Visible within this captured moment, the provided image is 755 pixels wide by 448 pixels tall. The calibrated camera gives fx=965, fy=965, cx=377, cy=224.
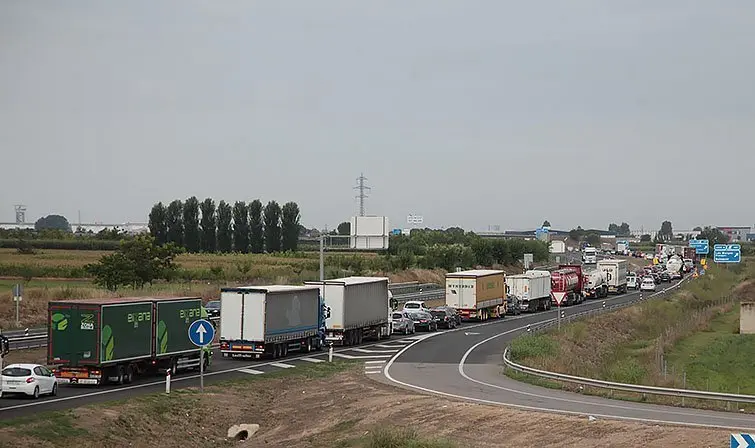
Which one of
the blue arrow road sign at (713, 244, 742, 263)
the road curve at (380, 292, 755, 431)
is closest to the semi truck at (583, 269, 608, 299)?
the blue arrow road sign at (713, 244, 742, 263)

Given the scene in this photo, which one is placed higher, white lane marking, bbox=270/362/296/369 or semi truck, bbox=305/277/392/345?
semi truck, bbox=305/277/392/345

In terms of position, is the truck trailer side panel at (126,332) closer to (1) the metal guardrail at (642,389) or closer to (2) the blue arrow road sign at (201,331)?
(2) the blue arrow road sign at (201,331)

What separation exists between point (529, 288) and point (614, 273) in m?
33.0

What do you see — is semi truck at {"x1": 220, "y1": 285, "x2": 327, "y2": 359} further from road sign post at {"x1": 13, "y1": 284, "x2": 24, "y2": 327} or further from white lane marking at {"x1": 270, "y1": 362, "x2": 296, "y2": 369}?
road sign post at {"x1": 13, "y1": 284, "x2": 24, "y2": 327}

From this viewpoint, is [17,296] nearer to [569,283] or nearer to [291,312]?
[291,312]

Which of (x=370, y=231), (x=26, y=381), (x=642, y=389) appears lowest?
(x=642, y=389)

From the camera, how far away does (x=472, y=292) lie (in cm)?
6975

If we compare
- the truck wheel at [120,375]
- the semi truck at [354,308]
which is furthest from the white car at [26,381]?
the semi truck at [354,308]

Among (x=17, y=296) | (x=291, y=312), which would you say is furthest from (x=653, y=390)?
(x=17, y=296)

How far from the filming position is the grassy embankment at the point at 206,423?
24250 millimetres

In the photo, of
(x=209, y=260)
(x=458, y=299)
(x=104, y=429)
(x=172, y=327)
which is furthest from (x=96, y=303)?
(x=209, y=260)

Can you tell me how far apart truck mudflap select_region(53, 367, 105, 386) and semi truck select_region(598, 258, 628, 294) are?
84.2 metres

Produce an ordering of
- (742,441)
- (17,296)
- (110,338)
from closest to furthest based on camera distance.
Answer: (742,441) → (110,338) → (17,296)

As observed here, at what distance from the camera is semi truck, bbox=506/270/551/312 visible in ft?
267
